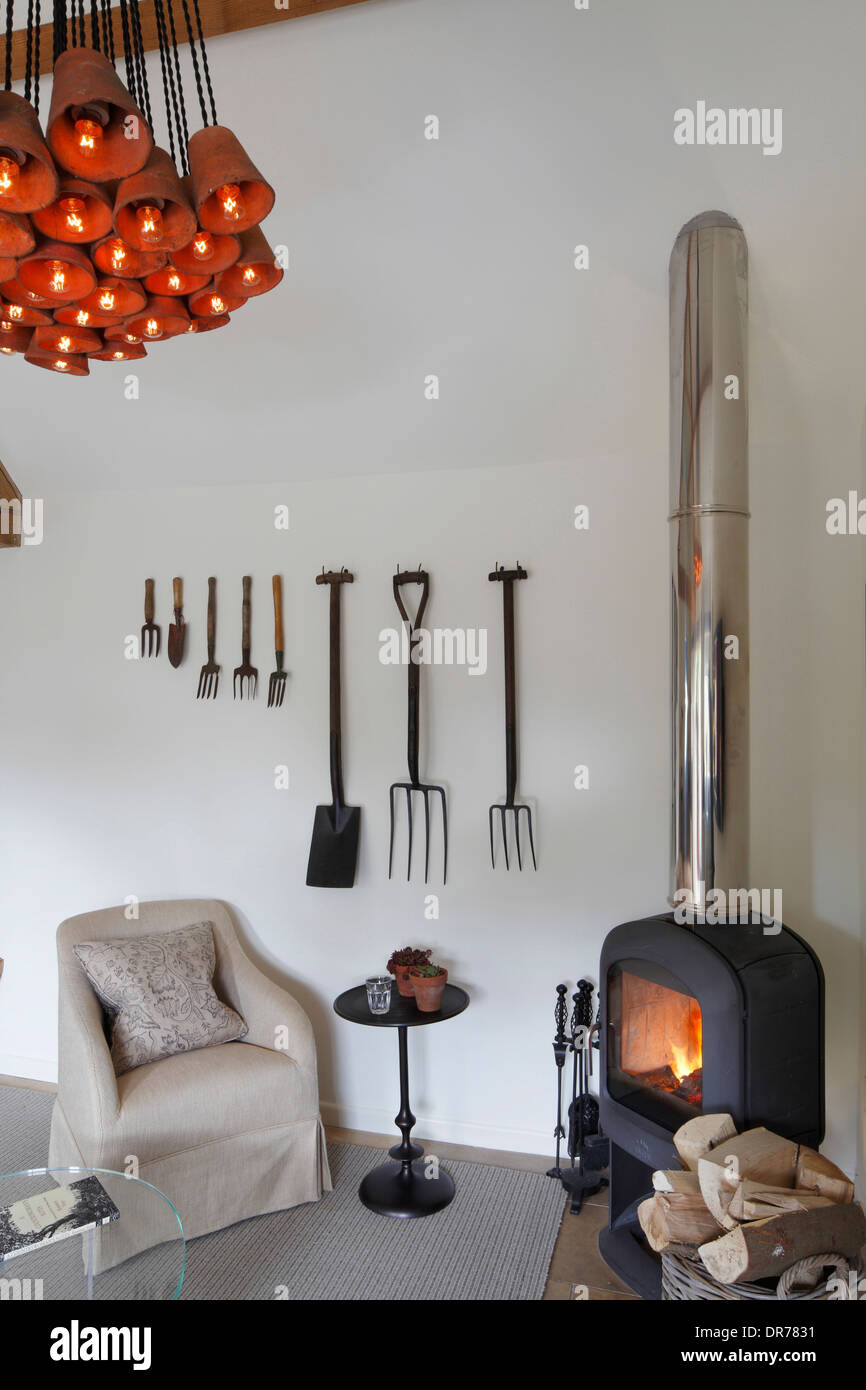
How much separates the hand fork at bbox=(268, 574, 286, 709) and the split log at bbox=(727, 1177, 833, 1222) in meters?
2.25

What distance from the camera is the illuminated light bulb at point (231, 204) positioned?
56.9 inches

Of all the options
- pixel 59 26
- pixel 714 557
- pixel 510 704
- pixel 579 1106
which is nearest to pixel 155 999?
pixel 579 1106

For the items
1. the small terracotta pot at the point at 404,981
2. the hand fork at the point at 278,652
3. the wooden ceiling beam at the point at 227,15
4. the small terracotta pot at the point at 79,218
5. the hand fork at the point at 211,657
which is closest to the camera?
the small terracotta pot at the point at 79,218

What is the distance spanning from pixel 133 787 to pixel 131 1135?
147 centimetres

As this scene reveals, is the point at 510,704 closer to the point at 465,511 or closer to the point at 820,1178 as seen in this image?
the point at 465,511

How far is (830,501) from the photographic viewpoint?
279 centimetres

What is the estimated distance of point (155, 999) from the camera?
304cm

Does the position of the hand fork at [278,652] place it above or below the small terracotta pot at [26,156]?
below

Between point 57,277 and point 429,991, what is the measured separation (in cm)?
228

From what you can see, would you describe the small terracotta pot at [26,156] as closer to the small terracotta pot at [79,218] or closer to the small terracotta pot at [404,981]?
the small terracotta pot at [79,218]

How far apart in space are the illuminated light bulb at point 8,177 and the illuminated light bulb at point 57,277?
18 cm

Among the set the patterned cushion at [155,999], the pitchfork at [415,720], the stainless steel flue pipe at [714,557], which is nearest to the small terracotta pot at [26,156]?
the stainless steel flue pipe at [714,557]
